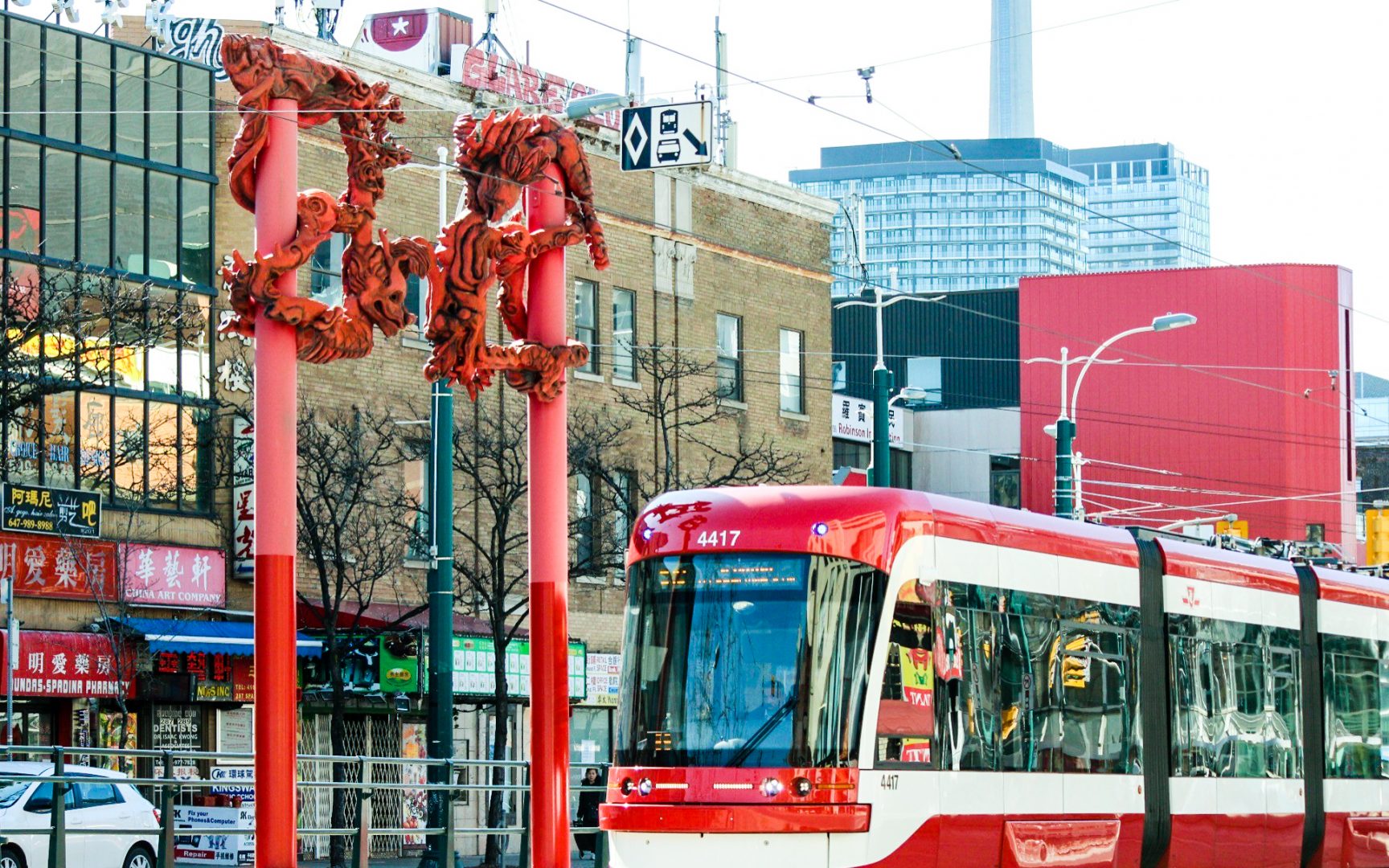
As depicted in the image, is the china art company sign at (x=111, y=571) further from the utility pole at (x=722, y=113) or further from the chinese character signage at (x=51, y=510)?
the utility pole at (x=722, y=113)

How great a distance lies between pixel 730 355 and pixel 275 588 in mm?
29191

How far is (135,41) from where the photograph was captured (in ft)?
118

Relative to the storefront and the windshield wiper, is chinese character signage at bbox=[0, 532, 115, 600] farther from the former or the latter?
the windshield wiper

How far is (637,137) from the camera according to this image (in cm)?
3142

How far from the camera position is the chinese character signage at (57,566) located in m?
29.7

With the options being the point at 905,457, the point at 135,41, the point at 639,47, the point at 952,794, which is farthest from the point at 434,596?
the point at 905,457

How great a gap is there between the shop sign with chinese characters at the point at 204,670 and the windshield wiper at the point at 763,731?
17015 mm

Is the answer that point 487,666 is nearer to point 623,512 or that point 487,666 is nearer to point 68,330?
point 623,512

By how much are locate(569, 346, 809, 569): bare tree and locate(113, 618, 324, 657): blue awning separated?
21.8 feet

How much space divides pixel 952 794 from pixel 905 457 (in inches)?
2084

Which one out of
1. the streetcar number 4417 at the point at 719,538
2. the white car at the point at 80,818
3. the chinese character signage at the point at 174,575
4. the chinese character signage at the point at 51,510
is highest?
the chinese character signage at the point at 51,510

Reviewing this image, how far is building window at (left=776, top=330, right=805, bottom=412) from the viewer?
45312mm

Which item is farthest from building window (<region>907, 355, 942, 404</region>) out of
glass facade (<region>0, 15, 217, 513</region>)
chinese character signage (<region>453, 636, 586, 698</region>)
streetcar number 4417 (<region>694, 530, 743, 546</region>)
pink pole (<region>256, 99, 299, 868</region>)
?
pink pole (<region>256, 99, 299, 868</region>)

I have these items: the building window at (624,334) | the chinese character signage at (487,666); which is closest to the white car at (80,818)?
the chinese character signage at (487,666)
